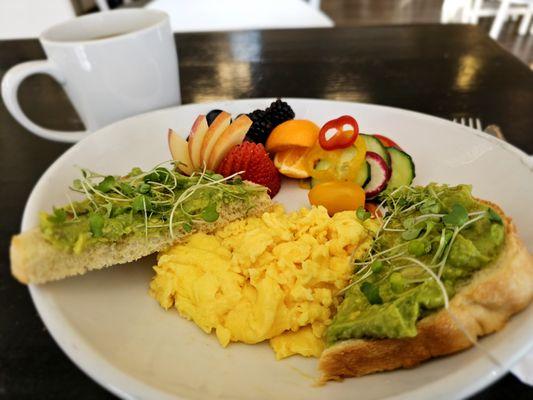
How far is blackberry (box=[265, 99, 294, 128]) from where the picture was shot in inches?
72.6

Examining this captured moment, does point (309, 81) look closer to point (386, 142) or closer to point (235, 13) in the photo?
point (386, 142)

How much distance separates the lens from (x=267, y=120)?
184 cm

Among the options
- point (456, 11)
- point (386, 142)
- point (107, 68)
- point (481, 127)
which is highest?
point (107, 68)

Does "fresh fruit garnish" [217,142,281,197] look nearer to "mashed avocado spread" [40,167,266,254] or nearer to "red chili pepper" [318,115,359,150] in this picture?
"mashed avocado spread" [40,167,266,254]

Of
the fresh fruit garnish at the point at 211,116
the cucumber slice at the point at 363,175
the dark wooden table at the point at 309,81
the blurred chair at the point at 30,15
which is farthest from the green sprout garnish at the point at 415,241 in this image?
the blurred chair at the point at 30,15

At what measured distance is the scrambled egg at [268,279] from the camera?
Answer: 1131 mm

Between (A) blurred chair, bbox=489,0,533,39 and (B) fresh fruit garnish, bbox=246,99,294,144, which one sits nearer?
(B) fresh fruit garnish, bbox=246,99,294,144

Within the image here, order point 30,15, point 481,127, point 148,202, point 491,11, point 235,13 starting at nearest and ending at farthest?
point 148,202, point 481,127, point 235,13, point 30,15, point 491,11

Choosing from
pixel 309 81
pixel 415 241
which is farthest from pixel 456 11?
pixel 415 241

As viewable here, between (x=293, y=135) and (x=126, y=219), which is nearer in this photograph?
(x=126, y=219)

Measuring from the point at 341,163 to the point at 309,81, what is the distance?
112cm

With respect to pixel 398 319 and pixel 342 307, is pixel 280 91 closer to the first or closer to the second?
pixel 342 307

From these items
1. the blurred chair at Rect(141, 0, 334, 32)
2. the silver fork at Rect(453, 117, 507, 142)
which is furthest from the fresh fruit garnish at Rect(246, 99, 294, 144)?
the blurred chair at Rect(141, 0, 334, 32)

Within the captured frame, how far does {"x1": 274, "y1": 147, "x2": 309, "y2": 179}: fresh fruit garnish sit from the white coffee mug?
2.26 feet
